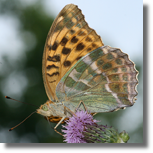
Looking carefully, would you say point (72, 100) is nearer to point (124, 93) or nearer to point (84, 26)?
point (124, 93)

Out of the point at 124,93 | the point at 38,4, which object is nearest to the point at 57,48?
the point at 124,93

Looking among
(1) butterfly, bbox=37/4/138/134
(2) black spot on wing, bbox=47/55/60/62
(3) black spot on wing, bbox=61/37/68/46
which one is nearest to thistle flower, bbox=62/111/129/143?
(1) butterfly, bbox=37/4/138/134

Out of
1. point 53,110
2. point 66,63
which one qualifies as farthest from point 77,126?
point 66,63

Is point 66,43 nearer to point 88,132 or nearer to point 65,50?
point 65,50

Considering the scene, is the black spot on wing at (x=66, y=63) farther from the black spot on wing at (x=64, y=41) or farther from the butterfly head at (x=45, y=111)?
the butterfly head at (x=45, y=111)

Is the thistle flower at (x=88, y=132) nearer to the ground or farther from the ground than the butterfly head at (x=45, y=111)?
nearer to the ground

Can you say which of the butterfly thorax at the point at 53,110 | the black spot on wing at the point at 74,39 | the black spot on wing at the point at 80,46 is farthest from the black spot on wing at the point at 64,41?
the butterfly thorax at the point at 53,110
